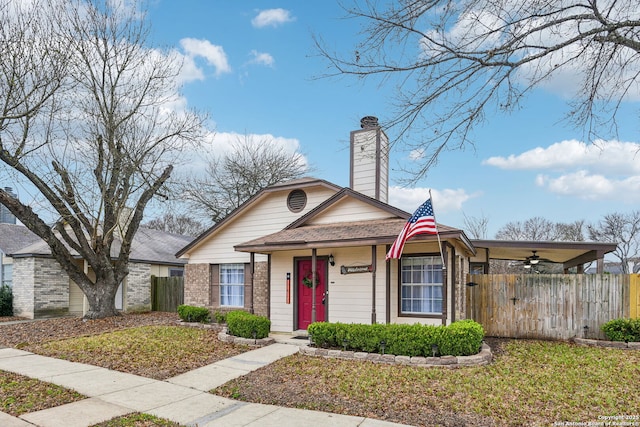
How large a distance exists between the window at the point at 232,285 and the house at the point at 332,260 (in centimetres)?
3

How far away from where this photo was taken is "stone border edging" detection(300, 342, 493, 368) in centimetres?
834

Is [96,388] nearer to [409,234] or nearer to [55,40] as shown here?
[409,234]

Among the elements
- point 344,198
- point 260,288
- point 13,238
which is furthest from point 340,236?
point 13,238

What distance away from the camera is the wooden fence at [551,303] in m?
11.0

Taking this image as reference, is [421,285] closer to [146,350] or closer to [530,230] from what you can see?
[146,350]

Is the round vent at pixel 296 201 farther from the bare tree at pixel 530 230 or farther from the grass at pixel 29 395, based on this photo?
the bare tree at pixel 530 230

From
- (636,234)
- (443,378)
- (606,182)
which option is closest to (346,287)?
(443,378)

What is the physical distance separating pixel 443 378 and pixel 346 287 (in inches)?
177

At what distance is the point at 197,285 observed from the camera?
51.0ft

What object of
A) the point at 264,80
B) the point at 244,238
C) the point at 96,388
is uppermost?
the point at 264,80

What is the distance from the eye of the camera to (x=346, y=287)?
11.6m

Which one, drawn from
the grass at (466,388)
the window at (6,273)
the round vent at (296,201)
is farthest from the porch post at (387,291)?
the window at (6,273)

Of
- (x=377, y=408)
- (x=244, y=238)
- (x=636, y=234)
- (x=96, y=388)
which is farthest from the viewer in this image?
(x=636, y=234)

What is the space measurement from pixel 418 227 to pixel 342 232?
250cm
